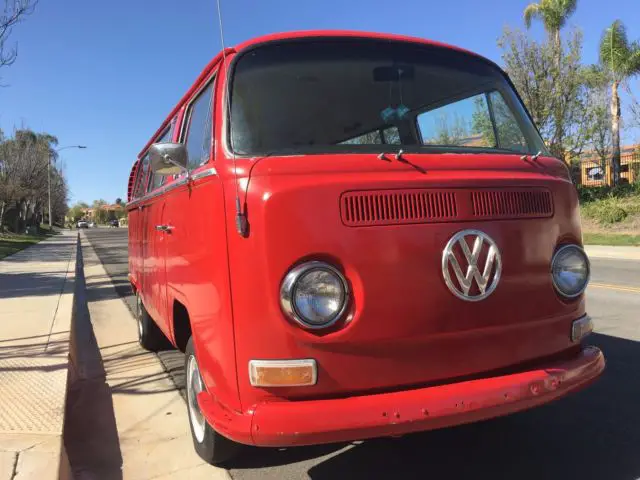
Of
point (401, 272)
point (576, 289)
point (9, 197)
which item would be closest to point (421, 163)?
point (401, 272)

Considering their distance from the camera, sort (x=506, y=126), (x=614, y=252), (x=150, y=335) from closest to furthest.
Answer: (x=506, y=126)
(x=150, y=335)
(x=614, y=252)

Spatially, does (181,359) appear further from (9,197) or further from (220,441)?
(9,197)

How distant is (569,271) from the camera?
2887mm

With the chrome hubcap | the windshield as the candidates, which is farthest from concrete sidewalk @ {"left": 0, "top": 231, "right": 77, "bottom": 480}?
the windshield

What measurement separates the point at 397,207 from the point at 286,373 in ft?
2.90

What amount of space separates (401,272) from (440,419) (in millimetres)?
655

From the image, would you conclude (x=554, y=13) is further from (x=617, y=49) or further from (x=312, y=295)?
(x=312, y=295)

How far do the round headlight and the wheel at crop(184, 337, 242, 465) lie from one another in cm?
196

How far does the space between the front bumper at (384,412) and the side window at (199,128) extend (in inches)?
55.1

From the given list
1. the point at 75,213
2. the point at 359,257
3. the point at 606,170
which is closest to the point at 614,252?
the point at 359,257

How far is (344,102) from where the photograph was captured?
120 inches

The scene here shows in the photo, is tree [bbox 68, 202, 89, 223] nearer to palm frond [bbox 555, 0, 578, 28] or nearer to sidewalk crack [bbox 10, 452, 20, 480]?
palm frond [bbox 555, 0, 578, 28]

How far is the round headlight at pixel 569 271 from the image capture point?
9.33 feet

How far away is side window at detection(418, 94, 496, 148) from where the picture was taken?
3.30 metres
